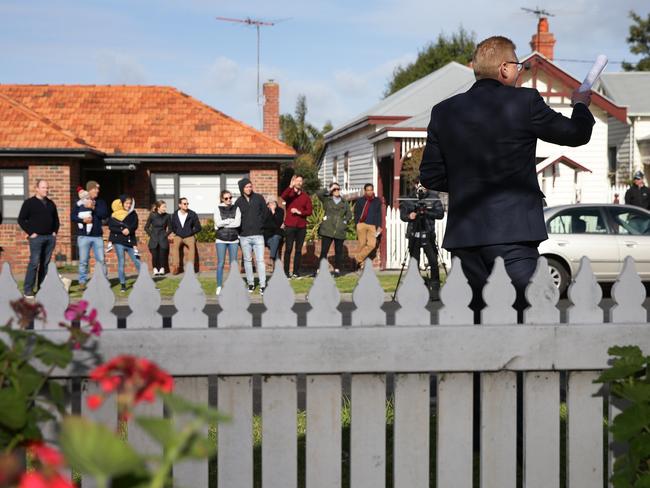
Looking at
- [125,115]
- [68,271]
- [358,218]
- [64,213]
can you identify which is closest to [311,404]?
[358,218]

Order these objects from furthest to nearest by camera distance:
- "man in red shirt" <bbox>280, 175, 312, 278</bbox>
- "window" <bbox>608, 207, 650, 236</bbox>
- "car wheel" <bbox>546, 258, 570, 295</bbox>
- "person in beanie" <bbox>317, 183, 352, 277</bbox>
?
"person in beanie" <bbox>317, 183, 352, 277</bbox> → "man in red shirt" <bbox>280, 175, 312, 278</bbox> → "window" <bbox>608, 207, 650, 236</bbox> → "car wheel" <bbox>546, 258, 570, 295</bbox>

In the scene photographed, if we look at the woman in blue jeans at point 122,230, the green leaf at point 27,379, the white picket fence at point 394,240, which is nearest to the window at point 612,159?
the white picket fence at point 394,240

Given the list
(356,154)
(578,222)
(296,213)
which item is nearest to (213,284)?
(296,213)

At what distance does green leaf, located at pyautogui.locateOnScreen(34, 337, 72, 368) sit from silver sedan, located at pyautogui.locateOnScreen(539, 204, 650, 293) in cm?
1276

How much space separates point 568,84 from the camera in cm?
2945

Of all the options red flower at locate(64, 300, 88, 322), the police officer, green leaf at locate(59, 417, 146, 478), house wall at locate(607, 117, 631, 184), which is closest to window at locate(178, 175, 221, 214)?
the police officer

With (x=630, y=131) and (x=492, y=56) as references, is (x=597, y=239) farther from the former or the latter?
(x=630, y=131)

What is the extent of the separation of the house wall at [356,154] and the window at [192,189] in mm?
7250

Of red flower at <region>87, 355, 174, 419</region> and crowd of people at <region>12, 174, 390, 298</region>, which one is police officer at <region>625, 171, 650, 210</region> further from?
red flower at <region>87, 355, 174, 419</region>

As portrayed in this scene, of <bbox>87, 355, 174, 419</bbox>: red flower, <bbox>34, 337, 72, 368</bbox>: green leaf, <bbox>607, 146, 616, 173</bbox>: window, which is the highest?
<bbox>607, 146, 616, 173</bbox>: window

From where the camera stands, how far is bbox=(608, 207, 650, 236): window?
15398mm

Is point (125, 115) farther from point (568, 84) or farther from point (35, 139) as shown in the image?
point (568, 84)

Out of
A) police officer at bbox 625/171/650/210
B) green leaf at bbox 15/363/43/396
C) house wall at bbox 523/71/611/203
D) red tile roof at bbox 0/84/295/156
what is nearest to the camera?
green leaf at bbox 15/363/43/396

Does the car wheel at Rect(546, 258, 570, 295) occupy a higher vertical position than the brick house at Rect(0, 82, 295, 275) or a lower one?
lower
